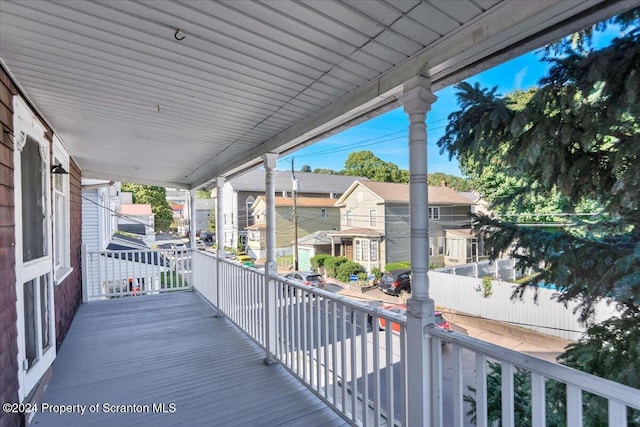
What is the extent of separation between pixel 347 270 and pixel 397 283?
493 centimetres

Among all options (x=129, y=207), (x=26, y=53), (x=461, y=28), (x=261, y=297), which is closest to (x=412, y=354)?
(x=461, y=28)

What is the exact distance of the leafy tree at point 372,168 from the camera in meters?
24.1

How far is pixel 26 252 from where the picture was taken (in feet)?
8.23

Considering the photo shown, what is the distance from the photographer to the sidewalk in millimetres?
6105

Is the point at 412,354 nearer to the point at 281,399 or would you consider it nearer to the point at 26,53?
the point at 281,399

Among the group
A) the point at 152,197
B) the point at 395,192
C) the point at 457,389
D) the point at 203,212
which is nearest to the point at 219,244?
the point at 457,389

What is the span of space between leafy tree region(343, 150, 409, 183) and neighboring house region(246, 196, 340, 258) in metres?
5.52

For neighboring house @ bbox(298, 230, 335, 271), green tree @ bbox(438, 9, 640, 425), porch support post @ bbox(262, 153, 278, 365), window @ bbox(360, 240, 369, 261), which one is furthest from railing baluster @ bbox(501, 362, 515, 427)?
neighboring house @ bbox(298, 230, 335, 271)

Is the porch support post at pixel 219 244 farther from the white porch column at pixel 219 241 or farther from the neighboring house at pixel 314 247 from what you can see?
the neighboring house at pixel 314 247

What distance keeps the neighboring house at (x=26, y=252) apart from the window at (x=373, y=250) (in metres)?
12.8

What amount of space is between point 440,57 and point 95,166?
640 centimetres

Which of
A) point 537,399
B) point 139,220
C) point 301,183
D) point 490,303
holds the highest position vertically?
point 301,183

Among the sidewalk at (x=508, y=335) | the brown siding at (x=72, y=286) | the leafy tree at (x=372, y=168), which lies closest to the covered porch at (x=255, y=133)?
the brown siding at (x=72, y=286)

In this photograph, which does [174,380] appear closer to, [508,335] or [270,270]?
[270,270]
